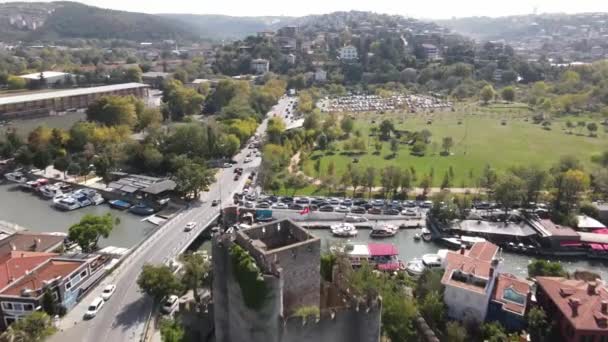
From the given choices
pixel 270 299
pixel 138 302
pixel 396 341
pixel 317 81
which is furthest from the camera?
pixel 317 81

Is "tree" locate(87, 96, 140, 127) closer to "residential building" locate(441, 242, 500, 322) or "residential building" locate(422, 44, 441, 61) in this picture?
"residential building" locate(441, 242, 500, 322)

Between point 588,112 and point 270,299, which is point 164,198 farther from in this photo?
point 588,112

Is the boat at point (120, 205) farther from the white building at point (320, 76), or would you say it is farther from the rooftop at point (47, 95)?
the white building at point (320, 76)

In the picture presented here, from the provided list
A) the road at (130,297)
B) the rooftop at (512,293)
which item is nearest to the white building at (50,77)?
the road at (130,297)

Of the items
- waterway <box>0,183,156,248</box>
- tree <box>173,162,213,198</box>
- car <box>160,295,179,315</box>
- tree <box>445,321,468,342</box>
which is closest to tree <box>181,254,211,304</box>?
car <box>160,295,179,315</box>

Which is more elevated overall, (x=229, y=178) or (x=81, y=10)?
(x=81, y=10)

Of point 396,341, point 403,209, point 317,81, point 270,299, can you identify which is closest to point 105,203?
point 403,209

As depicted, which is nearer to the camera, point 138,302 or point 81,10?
point 138,302

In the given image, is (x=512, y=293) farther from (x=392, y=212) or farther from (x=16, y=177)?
(x=16, y=177)
